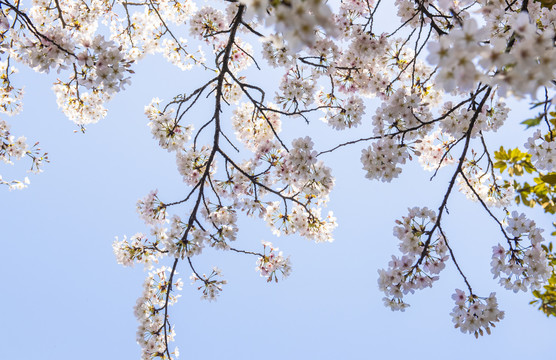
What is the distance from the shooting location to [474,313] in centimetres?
358

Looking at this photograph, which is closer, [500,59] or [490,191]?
[500,59]

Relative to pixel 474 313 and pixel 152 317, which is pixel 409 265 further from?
pixel 152 317

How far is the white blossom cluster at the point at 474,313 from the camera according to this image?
3.54 metres

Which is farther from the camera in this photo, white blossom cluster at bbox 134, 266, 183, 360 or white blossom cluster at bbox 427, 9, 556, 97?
white blossom cluster at bbox 134, 266, 183, 360

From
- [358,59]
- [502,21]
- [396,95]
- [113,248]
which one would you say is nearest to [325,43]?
[358,59]

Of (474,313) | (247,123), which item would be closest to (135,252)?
(247,123)

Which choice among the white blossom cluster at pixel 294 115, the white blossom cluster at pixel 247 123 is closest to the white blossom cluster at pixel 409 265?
the white blossom cluster at pixel 294 115

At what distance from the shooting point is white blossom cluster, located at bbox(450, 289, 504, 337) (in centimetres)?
354

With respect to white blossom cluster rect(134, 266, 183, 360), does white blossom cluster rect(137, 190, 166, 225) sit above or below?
above

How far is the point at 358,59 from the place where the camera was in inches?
212

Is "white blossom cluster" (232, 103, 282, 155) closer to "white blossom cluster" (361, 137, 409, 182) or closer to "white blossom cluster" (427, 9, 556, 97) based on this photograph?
"white blossom cluster" (361, 137, 409, 182)

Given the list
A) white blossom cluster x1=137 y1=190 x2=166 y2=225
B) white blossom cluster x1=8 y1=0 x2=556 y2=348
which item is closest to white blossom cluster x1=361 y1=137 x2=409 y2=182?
white blossom cluster x1=8 y1=0 x2=556 y2=348

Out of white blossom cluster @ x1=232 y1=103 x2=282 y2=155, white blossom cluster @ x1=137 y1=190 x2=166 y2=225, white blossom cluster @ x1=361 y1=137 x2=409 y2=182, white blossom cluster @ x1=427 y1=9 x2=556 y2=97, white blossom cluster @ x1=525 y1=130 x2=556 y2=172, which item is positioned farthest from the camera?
white blossom cluster @ x1=232 y1=103 x2=282 y2=155

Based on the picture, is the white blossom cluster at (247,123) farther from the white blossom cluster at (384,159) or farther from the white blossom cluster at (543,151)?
the white blossom cluster at (543,151)
